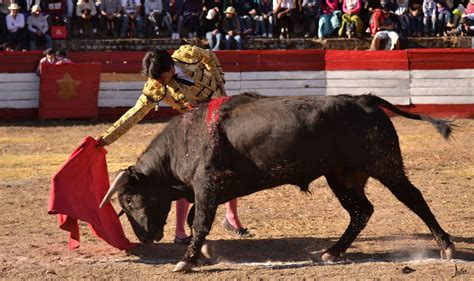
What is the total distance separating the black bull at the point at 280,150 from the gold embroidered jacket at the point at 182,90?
15.0 inches

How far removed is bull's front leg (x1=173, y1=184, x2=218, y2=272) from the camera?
634 cm

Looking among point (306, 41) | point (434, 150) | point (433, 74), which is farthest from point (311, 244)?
point (306, 41)

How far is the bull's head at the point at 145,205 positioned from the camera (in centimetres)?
682

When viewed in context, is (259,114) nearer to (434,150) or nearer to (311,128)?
(311,128)

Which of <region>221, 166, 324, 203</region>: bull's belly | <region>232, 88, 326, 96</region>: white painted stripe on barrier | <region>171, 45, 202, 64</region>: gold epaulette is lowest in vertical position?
<region>232, 88, 326, 96</region>: white painted stripe on barrier

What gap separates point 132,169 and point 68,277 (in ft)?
3.21

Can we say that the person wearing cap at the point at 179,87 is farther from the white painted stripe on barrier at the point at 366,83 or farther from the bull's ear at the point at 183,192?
the white painted stripe on barrier at the point at 366,83

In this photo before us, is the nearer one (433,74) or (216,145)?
(216,145)

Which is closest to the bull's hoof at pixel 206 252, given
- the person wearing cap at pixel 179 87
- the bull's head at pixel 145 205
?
the bull's head at pixel 145 205

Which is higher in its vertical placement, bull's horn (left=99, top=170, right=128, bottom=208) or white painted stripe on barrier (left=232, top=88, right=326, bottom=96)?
bull's horn (left=99, top=170, right=128, bottom=208)

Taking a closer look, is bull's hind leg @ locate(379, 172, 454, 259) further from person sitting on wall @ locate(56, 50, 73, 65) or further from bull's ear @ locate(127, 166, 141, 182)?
person sitting on wall @ locate(56, 50, 73, 65)

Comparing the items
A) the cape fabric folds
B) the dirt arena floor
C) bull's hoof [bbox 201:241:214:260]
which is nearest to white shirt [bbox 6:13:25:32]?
the dirt arena floor

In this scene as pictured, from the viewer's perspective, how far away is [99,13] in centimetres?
1869

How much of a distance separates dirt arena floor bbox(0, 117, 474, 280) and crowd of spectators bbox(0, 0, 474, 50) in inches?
282
